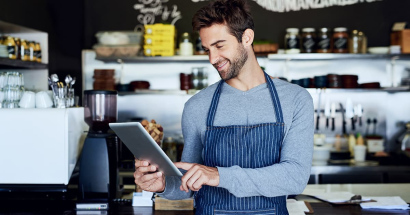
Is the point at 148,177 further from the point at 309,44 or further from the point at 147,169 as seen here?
the point at 309,44

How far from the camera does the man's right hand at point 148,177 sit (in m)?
1.73

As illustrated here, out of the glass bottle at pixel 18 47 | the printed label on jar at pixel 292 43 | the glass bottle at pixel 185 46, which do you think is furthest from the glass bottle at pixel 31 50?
the printed label on jar at pixel 292 43

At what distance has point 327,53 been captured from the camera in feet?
15.5

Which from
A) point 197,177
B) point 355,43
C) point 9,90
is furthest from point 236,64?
point 355,43

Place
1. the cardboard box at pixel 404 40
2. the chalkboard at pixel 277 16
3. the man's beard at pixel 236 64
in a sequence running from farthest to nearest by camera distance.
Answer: the chalkboard at pixel 277 16 → the cardboard box at pixel 404 40 → the man's beard at pixel 236 64

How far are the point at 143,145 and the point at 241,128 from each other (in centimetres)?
48

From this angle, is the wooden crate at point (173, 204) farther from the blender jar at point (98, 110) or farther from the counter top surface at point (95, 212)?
the blender jar at point (98, 110)

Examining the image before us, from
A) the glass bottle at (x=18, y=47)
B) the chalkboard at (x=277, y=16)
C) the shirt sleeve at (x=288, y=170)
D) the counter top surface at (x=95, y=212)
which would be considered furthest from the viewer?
the chalkboard at (x=277, y=16)

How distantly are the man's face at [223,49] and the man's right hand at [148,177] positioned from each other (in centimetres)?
45

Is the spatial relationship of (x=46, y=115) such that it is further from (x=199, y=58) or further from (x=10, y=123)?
(x=199, y=58)

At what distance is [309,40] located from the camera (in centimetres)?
477

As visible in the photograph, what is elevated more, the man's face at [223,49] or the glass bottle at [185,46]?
the glass bottle at [185,46]

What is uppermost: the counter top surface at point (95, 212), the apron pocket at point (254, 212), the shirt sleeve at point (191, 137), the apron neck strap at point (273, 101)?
the apron neck strap at point (273, 101)

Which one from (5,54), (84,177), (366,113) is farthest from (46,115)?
(366,113)
